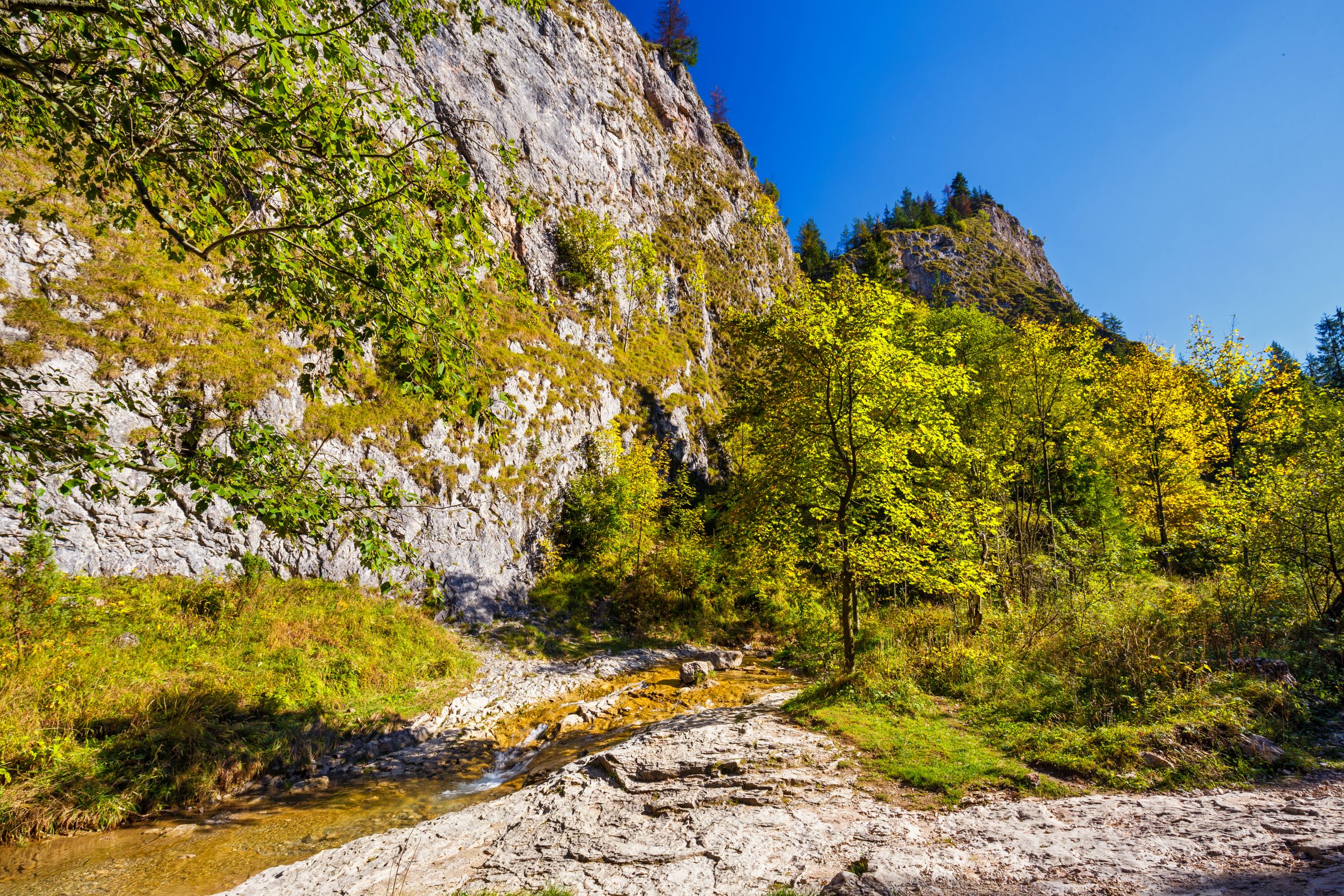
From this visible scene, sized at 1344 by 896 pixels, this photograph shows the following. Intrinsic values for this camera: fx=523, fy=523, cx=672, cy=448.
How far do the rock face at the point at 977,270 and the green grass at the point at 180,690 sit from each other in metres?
79.3

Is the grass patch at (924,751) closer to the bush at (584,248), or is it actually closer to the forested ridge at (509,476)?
the forested ridge at (509,476)

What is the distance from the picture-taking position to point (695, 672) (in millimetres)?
15750

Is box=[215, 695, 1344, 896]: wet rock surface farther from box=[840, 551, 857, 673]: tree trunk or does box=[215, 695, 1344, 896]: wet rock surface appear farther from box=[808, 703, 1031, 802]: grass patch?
box=[840, 551, 857, 673]: tree trunk

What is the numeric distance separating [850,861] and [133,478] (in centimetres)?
1683

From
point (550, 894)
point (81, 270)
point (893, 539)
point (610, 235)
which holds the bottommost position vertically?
point (550, 894)

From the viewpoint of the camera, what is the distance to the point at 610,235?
109 feet

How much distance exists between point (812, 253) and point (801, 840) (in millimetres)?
83533

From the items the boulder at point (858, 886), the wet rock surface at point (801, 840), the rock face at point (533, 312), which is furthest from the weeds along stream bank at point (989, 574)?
the rock face at point (533, 312)

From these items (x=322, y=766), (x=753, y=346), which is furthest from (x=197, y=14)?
(x=322, y=766)

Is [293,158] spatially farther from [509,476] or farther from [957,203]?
[957,203]

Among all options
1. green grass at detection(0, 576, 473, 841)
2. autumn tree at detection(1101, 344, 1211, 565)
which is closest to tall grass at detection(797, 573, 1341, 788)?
green grass at detection(0, 576, 473, 841)

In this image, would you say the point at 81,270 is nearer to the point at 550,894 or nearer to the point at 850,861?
the point at 550,894

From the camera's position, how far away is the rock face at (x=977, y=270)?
266ft

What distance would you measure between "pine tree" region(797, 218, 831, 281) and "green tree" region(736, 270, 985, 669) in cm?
6753
